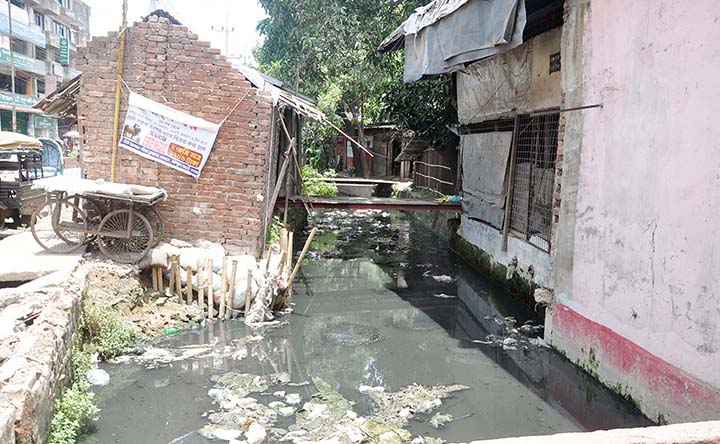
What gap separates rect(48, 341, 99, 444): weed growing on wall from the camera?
414 centimetres

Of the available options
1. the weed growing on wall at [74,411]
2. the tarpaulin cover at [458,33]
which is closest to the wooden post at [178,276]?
the weed growing on wall at [74,411]

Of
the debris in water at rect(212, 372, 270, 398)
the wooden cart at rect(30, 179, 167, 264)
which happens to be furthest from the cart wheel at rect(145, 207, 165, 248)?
the debris in water at rect(212, 372, 270, 398)

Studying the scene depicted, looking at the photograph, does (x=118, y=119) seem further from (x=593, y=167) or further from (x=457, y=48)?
(x=593, y=167)

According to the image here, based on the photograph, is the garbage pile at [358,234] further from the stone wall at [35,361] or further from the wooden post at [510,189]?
the stone wall at [35,361]

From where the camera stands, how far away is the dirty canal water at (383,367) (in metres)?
5.01

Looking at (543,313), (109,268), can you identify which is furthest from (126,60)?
(543,313)

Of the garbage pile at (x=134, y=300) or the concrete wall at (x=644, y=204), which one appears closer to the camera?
the concrete wall at (x=644, y=204)

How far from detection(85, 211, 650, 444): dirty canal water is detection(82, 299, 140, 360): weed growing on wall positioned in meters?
0.27

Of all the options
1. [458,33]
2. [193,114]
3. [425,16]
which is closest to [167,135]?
[193,114]

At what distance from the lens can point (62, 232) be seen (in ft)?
26.6

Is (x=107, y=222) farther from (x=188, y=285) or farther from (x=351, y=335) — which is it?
(x=351, y=335)

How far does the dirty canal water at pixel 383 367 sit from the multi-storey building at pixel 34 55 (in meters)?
22.6

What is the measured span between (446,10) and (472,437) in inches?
213

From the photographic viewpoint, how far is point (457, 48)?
22.9ft
